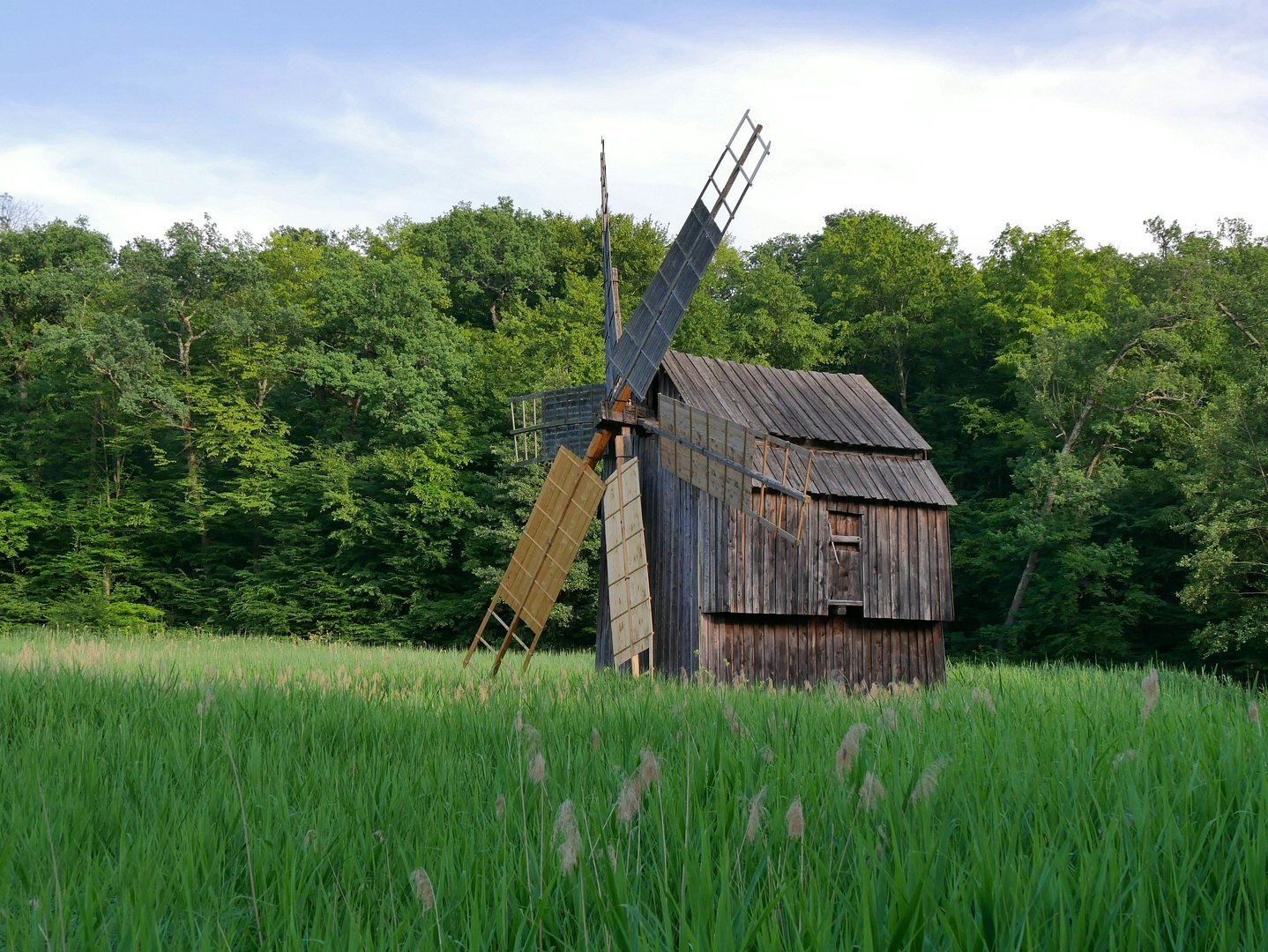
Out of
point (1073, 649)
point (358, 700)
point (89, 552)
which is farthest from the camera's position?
point (89, 552)

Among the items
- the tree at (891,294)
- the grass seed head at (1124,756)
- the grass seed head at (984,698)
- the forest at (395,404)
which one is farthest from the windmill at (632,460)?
the tree at (891,294)

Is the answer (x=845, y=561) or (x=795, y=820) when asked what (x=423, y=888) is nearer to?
(x=795, y=820)

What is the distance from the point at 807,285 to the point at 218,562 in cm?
2924

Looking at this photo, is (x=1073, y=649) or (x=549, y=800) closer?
(x=549, y=800)

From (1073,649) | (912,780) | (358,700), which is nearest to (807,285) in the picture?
(1073,649)

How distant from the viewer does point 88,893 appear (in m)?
2.83

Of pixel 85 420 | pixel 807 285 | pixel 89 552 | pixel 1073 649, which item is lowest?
pixel 1073 649

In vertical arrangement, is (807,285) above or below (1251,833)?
above

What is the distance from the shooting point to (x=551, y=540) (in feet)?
60.4

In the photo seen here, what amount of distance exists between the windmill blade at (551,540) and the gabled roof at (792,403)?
2.40 m

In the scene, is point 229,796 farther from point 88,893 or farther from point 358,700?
point 358,700

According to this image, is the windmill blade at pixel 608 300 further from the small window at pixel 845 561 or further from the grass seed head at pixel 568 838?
the grass seed head at pixel 568 838

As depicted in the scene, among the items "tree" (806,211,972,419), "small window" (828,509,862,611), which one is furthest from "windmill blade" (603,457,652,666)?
"tree" (806,211,972,419)

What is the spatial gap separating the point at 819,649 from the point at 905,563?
2258 millimetres
